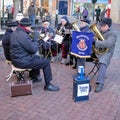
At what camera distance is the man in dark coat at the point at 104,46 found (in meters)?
6.74

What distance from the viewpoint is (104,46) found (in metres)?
6.75

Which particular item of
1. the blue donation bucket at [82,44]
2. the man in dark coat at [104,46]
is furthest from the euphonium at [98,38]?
the blue donation bucket at [82,44]

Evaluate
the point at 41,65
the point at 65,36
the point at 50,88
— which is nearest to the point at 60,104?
the point at 50,88

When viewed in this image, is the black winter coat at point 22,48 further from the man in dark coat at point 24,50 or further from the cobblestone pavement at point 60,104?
the cobblestone pavement at point 60,104

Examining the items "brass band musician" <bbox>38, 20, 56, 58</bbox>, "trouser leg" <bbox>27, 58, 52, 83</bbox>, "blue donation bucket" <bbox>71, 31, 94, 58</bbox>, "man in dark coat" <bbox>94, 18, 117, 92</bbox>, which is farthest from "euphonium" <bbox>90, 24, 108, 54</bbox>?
"brass band musician" <bbox>38, 20, 56, 58</bbox>

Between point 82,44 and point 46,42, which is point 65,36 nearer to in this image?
point 46,42

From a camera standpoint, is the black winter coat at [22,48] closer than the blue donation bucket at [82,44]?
Yes

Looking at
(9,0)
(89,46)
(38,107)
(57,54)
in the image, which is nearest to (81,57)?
(89,46)

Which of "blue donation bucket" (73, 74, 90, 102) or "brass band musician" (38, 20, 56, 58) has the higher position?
"brass band musician" (38, 20, 56, 58)

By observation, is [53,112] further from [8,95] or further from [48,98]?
[8,95]

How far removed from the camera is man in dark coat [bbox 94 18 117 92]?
22.1ft

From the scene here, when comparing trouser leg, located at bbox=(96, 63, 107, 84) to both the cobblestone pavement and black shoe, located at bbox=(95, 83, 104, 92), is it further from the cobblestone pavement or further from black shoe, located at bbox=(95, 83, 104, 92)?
the cobblestone pavement

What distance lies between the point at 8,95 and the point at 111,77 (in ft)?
9.63

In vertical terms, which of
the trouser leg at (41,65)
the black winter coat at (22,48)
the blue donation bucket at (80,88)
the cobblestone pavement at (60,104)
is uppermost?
the black winter coat at (22,48)
